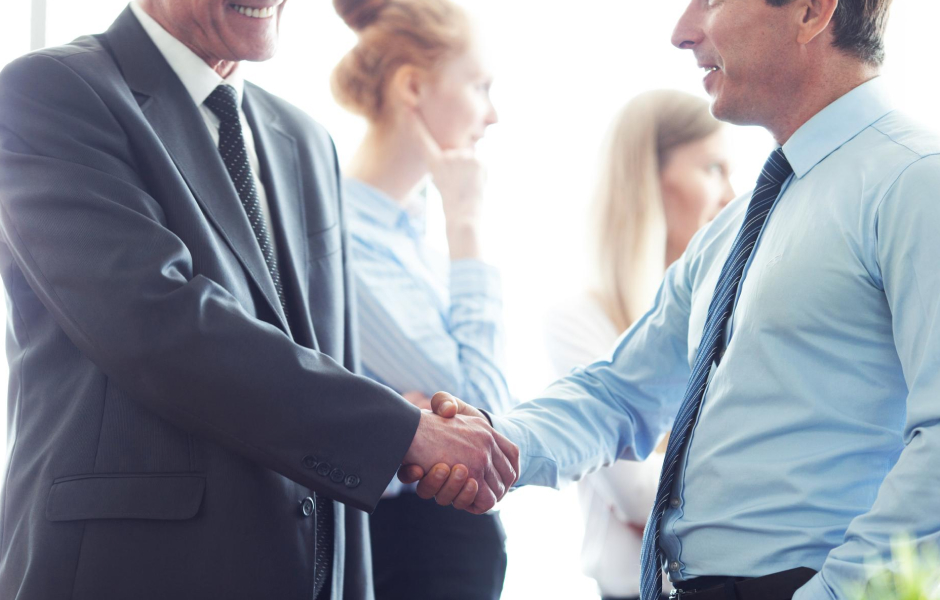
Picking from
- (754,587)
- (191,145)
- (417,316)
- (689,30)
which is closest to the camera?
(754,587)

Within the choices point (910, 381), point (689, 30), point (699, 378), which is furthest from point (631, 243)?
point (910, 381)

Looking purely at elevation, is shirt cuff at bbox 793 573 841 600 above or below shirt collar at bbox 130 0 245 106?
below

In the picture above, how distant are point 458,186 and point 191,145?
0.92 meters

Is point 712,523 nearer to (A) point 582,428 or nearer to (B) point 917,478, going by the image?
(B) point 917,478

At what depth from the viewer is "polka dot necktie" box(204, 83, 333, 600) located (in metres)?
1.58

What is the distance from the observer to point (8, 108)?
4.73 ft

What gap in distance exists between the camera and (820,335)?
128 centimetres

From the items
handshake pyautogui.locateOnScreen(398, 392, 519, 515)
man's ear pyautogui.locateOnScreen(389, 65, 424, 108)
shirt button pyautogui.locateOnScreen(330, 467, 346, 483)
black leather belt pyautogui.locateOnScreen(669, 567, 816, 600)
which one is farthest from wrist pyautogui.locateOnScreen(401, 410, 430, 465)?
man's ear pyautogui.locateOnScreen(389, 65, 424, 108)

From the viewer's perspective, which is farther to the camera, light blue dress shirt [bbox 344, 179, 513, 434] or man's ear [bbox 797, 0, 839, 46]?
light blue dress shirt [bbox 344, 179, 513, 434]

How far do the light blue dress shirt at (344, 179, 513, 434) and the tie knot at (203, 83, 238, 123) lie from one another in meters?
0.58

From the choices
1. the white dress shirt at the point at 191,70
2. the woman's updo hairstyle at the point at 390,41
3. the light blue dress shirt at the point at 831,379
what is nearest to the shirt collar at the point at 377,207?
the woman's updo hairstyle at the point at 390,41

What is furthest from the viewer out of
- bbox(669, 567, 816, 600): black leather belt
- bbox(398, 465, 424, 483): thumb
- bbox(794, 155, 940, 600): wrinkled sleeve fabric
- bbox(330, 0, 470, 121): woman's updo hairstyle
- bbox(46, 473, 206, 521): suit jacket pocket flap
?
bbox(330, 0, 470, 121): woman's updo hairstyle

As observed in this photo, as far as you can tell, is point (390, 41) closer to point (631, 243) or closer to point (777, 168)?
point (631, 243)

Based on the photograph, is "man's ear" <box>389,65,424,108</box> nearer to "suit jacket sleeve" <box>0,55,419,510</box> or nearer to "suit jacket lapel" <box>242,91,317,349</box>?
"suit jacket lapel" <box>242,91,317,349</box>
